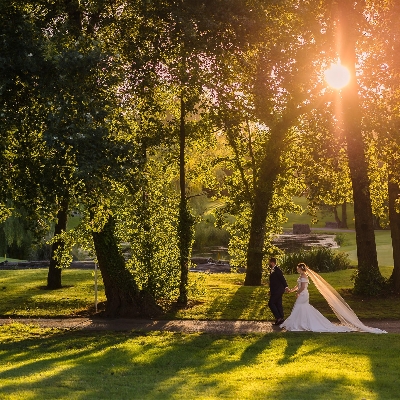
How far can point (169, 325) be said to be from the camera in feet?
73.4

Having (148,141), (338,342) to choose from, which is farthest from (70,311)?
(338,342)

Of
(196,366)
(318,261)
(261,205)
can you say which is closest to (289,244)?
(318,261)

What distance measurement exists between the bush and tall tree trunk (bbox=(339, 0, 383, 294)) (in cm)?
1227

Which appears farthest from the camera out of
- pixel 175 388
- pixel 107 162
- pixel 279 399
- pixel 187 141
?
pixel 187 141

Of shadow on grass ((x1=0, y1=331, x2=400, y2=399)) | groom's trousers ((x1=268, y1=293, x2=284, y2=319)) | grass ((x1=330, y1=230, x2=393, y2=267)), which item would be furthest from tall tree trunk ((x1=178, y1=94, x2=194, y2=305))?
grass ((x1=330, y1=230, x2=393, y2=267))

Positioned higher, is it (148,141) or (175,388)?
(148,141)

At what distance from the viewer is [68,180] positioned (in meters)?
18.2

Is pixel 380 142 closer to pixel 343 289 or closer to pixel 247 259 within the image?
pixel 343 289

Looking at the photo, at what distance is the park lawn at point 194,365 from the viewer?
12.7 metres

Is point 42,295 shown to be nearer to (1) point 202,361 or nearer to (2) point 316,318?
(2) point 316,318

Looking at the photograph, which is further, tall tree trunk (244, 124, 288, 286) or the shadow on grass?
tall tree trunk (244, 124, 288, 286)

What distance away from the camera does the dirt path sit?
21.3m

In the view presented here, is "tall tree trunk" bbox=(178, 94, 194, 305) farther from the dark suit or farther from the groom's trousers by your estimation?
the groom's trousers

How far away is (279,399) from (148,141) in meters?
13.8
